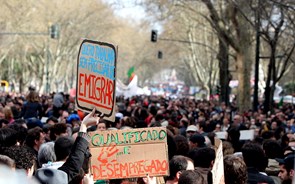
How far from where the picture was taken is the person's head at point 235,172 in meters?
6.19

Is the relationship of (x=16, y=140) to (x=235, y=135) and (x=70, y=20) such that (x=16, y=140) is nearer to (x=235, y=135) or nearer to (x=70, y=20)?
(x=235, y=135)

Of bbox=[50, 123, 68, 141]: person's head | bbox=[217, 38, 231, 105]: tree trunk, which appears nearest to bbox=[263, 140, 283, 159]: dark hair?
bbox=[50, 123, 68, 141]: person's head

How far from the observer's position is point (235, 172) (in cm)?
620

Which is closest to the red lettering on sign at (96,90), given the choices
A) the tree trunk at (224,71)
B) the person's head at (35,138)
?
the person's head at (35,138)

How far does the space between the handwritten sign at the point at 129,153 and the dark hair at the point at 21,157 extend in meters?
0.51

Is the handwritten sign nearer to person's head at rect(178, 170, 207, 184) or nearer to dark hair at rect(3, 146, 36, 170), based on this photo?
person's head at rect(178, 170, 207, 184)

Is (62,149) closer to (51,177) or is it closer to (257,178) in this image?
(257,178)

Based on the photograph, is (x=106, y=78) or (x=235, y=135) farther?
(x=235, y=135)

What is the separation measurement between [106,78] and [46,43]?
62.1 m

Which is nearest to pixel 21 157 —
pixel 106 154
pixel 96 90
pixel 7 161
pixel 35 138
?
pixel 7 161

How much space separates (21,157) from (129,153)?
0.82m

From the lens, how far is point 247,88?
34188 mm

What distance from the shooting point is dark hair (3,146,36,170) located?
5.81 metres

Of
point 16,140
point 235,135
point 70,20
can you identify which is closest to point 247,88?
point 235,135
